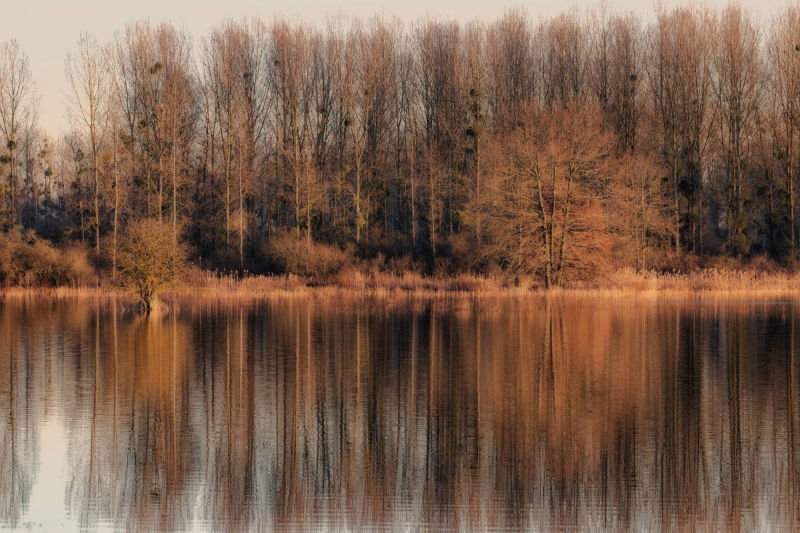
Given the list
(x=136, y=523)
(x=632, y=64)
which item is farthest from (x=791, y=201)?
(x=136, y=523)

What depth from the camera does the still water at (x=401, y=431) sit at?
36.6 feet

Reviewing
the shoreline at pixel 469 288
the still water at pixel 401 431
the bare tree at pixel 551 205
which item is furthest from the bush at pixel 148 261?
the bare tree at pixel 551 205

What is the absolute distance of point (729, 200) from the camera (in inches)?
2692

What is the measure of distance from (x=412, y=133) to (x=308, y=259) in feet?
69.5

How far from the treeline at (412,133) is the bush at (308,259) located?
10.5 inches

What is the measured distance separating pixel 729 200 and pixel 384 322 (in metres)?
41.2

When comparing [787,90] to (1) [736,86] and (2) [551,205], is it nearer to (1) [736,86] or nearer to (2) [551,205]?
(1) [736,86]

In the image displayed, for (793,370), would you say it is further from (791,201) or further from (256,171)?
(256,171)

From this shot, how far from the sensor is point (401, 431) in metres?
15.4

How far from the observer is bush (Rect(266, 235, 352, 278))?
58.9 m

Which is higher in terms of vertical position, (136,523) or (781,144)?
(781,144)

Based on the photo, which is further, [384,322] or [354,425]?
[384,322]

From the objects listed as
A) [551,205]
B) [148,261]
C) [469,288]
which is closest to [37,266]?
[148,261]

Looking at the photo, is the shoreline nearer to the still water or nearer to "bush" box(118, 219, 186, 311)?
"bush" box(118, 219, 186, 311)
